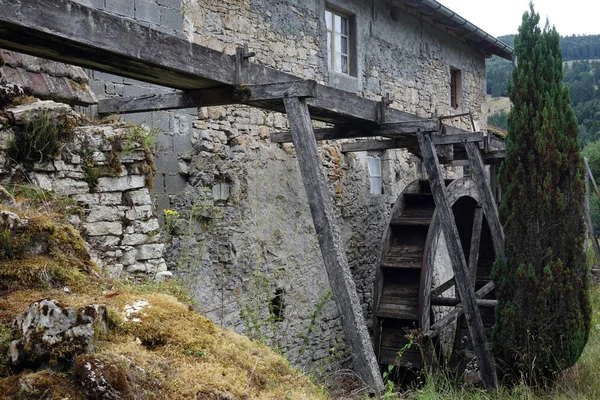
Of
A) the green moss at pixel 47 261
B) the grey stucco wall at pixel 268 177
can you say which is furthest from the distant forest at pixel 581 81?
the green moss at pixel 47 261

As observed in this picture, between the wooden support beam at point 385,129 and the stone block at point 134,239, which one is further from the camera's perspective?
the wooden support beam at point 385,129

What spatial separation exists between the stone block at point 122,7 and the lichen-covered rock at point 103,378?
12.5 ft

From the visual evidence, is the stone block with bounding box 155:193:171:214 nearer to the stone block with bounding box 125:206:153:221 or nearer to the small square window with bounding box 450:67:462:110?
the stone block with bounding box 125:206:153:221

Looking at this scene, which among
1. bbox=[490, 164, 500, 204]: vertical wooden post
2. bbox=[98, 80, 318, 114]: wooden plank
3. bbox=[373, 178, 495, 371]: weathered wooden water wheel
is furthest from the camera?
bbox=[490, 164, 500, 204]: vertical wooden post

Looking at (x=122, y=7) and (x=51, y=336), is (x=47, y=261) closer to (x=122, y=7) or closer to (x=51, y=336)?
(x=51, y=336)

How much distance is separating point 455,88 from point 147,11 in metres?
6.66

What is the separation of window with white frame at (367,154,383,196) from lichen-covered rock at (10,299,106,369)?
6.46 metres

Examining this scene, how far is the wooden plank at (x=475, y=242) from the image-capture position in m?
7.98

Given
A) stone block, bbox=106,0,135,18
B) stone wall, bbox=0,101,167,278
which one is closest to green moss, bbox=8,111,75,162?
stone wall, bbox=0,101,167,278

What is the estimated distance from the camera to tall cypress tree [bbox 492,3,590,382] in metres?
5.48

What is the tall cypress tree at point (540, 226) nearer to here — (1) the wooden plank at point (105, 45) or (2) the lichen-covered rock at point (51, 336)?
(1) the wooden plank at point (105, 45)

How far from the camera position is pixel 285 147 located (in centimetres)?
685

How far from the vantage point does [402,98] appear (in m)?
8.83

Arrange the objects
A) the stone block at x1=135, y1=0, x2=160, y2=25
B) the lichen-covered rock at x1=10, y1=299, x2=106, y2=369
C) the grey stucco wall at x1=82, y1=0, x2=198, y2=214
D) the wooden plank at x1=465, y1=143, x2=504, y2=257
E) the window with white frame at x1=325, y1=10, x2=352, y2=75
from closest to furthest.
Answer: the lichen-covered rock at x1=10, y1=299, x2=106, y2=369
the grey stucco wall at x1=82, y1=0, x2=198, y2=214
the stone block at x1=135, y1=0, x2=160, y2=25
the wooden plank at x1=465, y1=143, x2=504, y2=257
the window with white frame at x1=325, y1=10, x2=352, y2=75
